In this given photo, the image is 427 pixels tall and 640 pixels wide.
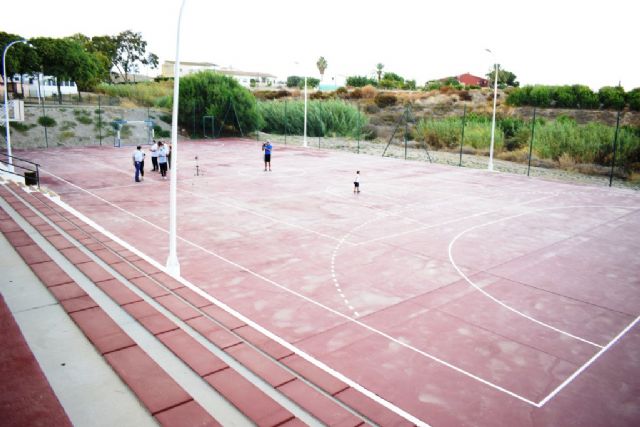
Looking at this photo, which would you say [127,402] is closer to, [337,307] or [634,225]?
[337,307]

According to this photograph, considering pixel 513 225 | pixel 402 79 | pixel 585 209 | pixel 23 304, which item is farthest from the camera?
pixel 402 79

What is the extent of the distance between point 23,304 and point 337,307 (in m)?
5.15

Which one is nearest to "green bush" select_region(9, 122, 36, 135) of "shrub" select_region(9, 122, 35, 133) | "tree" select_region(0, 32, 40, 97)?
"shrub" select_region(9, 122, 35, 133)

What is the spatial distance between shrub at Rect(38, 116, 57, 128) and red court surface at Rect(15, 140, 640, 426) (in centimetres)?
1980

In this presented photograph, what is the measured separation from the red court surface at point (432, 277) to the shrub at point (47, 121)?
1980cm

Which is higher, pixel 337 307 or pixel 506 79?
pixel 506 79

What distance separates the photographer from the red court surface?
6.90 m

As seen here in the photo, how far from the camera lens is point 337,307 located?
30.7ft

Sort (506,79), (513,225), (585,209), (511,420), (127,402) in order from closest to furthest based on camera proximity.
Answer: (127,402)
(511,420)
(513,225)
(585,209)
(506,79)

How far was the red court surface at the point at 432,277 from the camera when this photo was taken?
22.6 ft

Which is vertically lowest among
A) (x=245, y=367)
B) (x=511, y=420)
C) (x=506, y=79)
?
(x=511, y=420)

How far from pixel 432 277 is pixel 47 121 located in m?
39.4

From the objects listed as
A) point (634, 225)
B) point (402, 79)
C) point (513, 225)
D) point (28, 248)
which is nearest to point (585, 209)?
point (634, 225)

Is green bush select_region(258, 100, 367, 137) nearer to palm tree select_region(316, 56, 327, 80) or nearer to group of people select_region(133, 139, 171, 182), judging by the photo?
group of people select_region(133, 139, 171, 182)
